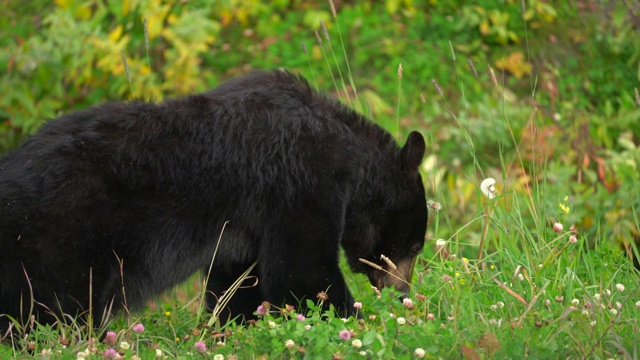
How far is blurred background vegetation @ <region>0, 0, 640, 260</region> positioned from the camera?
8500 millimetres

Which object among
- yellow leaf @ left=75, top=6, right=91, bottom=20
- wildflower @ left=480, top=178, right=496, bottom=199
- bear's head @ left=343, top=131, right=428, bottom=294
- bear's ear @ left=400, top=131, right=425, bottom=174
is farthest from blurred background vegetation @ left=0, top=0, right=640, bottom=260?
bear's ear @ left=400, top=131, right=425, bottom=174

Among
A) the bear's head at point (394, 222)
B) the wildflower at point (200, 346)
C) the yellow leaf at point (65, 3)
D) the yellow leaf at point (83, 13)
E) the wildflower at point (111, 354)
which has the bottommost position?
the bear's head at point (394, 222)

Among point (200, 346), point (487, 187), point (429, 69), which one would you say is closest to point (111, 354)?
point (200, 346)

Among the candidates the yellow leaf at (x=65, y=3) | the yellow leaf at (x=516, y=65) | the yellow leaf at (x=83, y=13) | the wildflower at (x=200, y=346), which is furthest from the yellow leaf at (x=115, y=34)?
the wildflower at (x=200, y=346)

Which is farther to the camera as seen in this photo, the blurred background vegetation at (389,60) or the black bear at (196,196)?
the blurred background vegetation at (389,60)

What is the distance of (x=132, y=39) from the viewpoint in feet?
30.3

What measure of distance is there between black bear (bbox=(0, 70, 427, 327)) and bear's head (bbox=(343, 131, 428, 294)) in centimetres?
1

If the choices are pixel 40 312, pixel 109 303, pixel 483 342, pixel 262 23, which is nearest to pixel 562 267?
pixel 483 342

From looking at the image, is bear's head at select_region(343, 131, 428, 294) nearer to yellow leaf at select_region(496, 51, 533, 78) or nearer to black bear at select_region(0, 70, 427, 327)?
black bear at select_region(0, 70, 427, 327)

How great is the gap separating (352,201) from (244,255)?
2.09 feet

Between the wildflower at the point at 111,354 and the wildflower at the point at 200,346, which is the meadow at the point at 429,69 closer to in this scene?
the wildflower at the point at 200,346

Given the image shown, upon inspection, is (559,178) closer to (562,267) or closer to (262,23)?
(562,267)

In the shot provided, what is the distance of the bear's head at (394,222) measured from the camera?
504 centimetres

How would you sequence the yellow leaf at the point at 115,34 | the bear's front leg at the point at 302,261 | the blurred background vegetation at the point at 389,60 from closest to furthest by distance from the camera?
the bear's front leg at the point at 302,261 → the blurred background vegetation at the point at 389,60 → the yellow leaf at the point at 115,34
